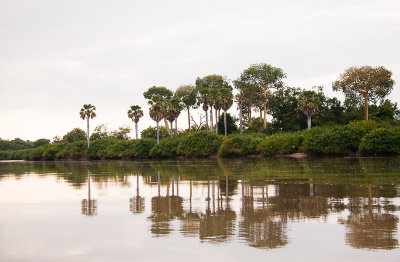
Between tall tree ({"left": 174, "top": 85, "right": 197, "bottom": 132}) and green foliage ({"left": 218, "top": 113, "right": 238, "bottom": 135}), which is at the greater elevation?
tall tree ({"left": 174, "top": 85, "right": 197, "bottom": 132})

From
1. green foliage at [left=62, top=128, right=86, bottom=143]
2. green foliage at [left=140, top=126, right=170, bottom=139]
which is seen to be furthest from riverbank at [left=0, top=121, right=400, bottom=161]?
green foliage at [left=62, top=128, right=86, bottom=143]

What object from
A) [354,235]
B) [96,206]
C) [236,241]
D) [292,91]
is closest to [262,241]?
[236,241]

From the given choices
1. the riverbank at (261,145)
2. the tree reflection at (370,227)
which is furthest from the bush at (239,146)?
the tree reflection at (370,227)

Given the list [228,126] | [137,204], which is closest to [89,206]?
[137,204]

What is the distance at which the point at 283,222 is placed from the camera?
9234 mm

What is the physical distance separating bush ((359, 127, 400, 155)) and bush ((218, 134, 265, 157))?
617 inches

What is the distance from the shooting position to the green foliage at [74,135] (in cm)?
12047

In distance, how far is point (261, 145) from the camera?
58031 millimetres

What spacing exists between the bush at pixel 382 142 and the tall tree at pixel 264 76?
108 feet

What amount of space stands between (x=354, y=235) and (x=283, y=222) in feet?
5.47

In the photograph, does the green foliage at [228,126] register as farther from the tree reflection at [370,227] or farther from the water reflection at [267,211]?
the tree reflection at [370,227]

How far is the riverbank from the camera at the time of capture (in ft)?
154

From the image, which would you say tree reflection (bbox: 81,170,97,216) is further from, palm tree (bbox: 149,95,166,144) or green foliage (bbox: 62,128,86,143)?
green foliage (bbox: 62,128,86,143)

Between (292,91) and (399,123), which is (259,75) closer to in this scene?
(292,91)
